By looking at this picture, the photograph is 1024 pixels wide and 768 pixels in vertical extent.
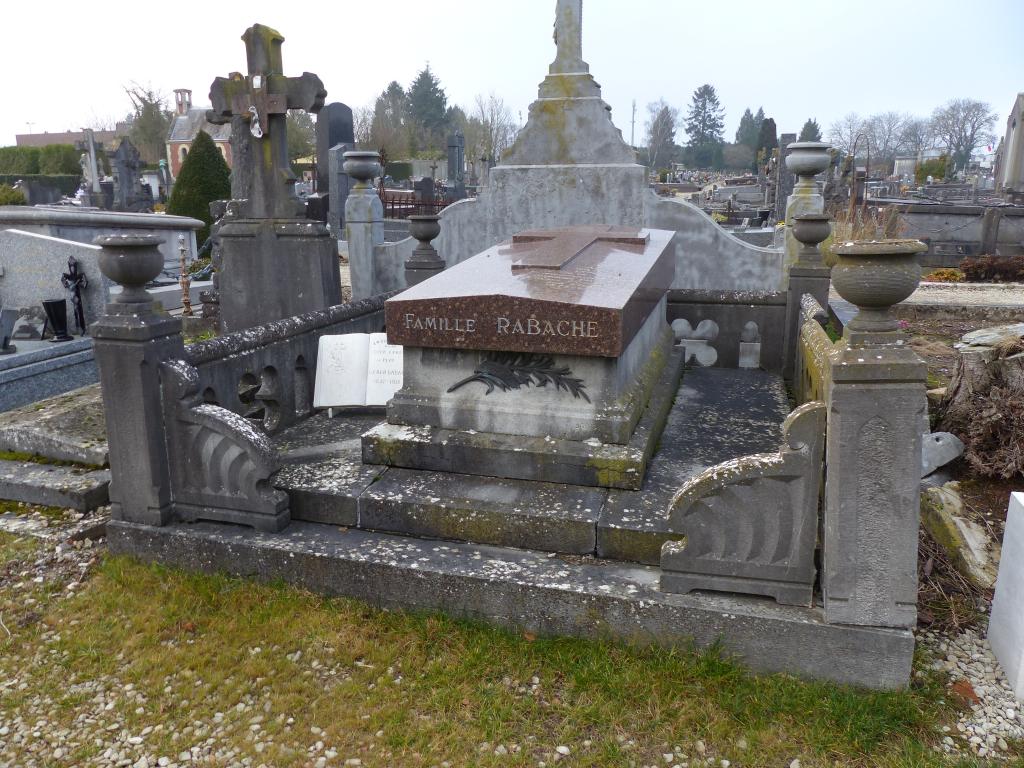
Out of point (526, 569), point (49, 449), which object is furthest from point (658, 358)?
point (49, 449)

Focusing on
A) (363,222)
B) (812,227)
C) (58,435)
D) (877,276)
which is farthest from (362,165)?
(877,276)

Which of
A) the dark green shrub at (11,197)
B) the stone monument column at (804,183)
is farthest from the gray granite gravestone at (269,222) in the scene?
the dark green shrub at (11,197)

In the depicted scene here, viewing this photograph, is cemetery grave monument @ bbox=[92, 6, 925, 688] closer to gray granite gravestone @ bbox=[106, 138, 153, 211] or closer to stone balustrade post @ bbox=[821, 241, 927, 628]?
stone balustrade post @ bbox=[821, 241, 927, 628]

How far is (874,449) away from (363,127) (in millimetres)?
56692

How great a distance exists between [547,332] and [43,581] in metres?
2.70

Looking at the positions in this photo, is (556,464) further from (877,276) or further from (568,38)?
(568,38)

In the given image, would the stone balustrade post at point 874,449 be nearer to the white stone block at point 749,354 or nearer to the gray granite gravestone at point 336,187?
the white stone block at point 749,354

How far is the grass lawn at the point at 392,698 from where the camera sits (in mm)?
2484

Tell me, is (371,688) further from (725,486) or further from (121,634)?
(725,486)

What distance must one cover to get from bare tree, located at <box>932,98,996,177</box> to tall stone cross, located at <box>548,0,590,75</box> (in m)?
69.5

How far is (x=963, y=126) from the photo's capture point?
65.8 m

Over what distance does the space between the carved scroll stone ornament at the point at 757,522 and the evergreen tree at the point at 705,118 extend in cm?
8863

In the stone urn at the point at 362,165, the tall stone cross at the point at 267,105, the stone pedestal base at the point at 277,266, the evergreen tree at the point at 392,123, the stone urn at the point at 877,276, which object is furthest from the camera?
the evergreen tree at the point at 392,123

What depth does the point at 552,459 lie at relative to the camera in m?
3.56
